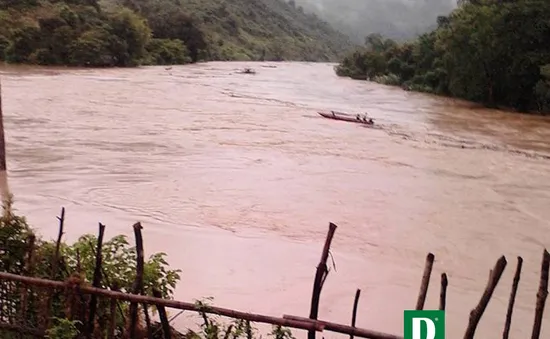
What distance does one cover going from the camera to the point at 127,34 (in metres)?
40.1

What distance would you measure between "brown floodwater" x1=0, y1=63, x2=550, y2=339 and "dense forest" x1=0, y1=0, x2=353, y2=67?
15.0 m

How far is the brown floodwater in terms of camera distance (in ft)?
21.4

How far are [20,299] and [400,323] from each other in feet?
11.5

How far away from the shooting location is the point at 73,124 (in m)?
16.2

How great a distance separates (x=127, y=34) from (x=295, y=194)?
3253 centimetres

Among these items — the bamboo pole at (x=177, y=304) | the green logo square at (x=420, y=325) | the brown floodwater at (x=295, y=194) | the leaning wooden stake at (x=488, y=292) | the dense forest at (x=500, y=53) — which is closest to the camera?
the green logo square at (x=420, y=325)

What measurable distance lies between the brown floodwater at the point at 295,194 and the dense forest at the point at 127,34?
1501 cm

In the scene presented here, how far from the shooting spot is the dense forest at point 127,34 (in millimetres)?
35500

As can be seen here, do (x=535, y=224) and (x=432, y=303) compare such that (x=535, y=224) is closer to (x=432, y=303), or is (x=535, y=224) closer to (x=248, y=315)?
(x=432, y=303)

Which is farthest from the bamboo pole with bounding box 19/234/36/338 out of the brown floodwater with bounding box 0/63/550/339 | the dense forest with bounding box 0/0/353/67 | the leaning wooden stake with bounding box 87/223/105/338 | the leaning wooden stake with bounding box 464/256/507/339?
the dense forest with bounding box 0/0/353/67

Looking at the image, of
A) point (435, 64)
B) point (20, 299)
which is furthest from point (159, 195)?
point (435, 64)

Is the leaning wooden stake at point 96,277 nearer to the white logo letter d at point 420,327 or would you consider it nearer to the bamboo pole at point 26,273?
the bamboo pole at point 26,273

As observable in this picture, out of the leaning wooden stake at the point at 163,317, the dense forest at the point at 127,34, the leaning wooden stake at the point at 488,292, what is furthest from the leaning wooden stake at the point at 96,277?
the dense forest at the point at 127,34

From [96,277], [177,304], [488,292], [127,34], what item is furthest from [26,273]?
[127,34]
